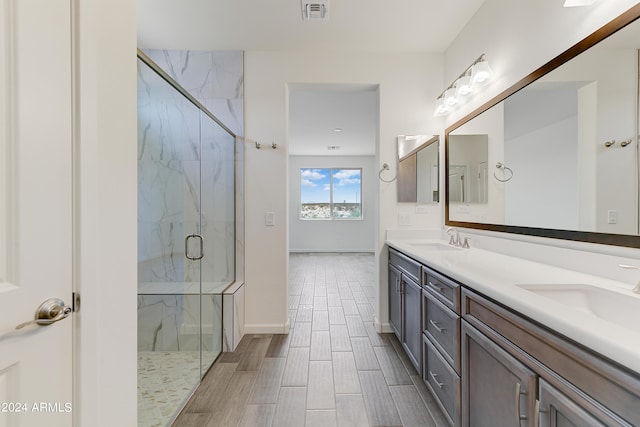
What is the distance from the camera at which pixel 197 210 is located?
215cm

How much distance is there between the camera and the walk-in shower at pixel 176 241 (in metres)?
1.70

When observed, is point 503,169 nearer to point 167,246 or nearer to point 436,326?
point 436,326

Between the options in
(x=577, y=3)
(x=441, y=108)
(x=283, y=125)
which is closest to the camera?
(x=577, y=3)

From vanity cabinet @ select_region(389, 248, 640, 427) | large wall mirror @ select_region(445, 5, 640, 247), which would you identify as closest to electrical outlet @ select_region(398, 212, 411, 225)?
large wall mirror @ select_region(445, 5, 640, 247)

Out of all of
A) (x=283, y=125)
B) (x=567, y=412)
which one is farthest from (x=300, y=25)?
(x=567, y=412)

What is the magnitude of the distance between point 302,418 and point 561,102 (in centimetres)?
226

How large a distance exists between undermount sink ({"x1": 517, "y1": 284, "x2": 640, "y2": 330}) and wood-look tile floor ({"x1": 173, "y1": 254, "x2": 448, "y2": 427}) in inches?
38.8

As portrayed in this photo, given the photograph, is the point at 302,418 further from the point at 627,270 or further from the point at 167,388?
the point at 627,270

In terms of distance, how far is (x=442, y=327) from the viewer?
147cm

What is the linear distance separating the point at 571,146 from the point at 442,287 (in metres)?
0.96
